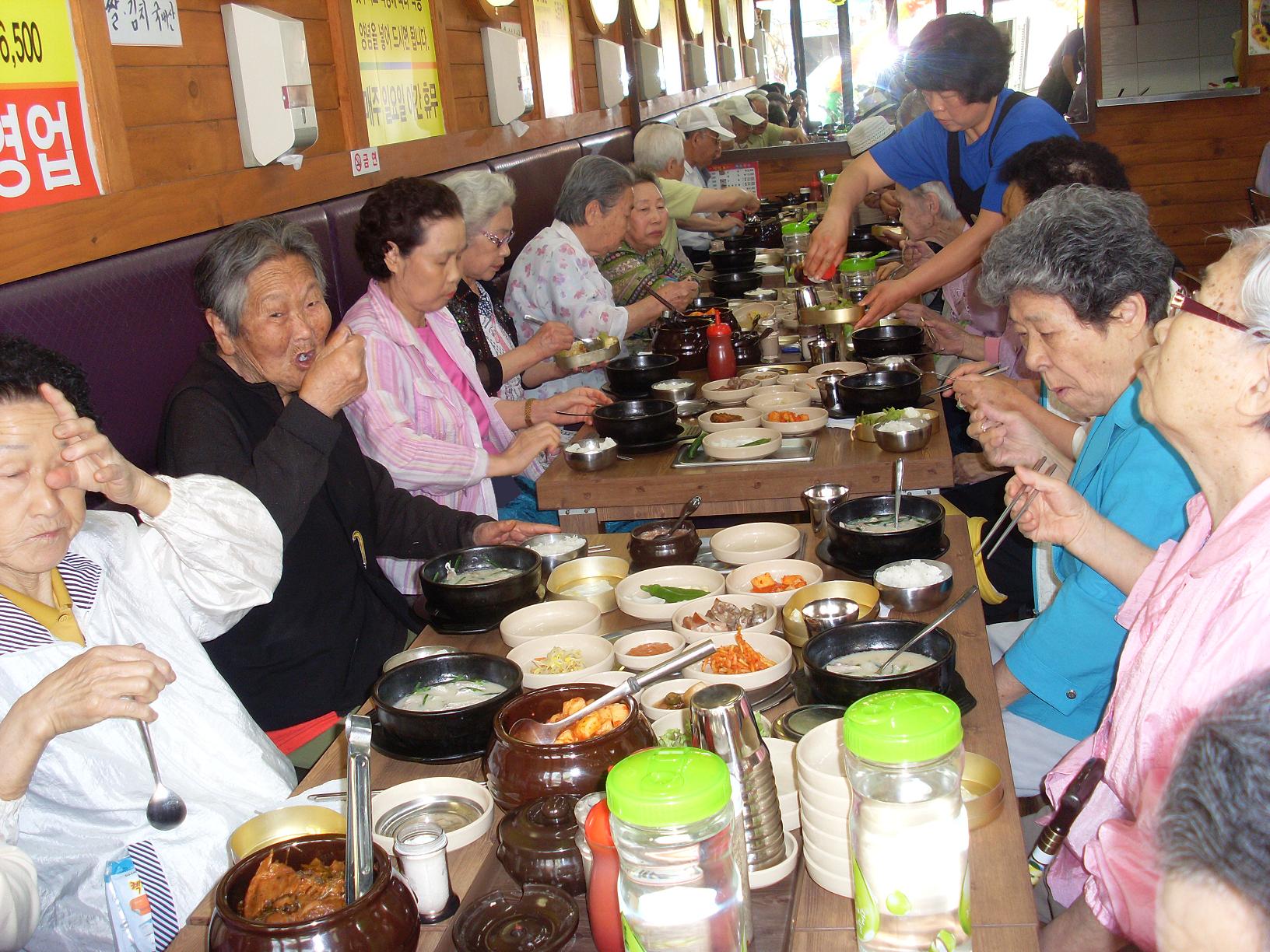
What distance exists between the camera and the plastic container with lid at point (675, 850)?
93cm

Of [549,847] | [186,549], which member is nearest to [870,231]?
[186,549]

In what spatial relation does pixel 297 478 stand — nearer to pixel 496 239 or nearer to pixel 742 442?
pixel 742 442

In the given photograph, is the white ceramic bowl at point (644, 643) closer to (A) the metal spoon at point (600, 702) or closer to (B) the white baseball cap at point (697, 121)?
(A) the metal spoon at point (600, 702)

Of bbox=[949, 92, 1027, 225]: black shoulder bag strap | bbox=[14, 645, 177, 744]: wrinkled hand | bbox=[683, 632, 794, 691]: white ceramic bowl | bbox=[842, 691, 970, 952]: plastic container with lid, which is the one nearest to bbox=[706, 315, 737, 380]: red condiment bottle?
bbox=[949, 92, 1027, 225]: black shoulder bag strap

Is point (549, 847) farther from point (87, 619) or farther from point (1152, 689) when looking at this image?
point (87, 619)

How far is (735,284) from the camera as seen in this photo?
18.2ft

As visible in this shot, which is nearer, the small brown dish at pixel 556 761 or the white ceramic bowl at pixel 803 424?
the small brown dish at pixel 556 761

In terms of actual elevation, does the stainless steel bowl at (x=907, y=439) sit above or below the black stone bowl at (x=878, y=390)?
below

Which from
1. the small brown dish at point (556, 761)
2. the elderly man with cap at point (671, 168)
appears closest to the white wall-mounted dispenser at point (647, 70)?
the elderly man with cap at point (671, 168)

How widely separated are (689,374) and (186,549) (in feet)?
7.74

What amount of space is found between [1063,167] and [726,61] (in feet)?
36.5

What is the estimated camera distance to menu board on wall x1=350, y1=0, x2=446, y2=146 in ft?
13.3

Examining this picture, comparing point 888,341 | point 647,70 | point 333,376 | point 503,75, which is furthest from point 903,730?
point 647,70

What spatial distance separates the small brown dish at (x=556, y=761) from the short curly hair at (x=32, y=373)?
0.90 meters
